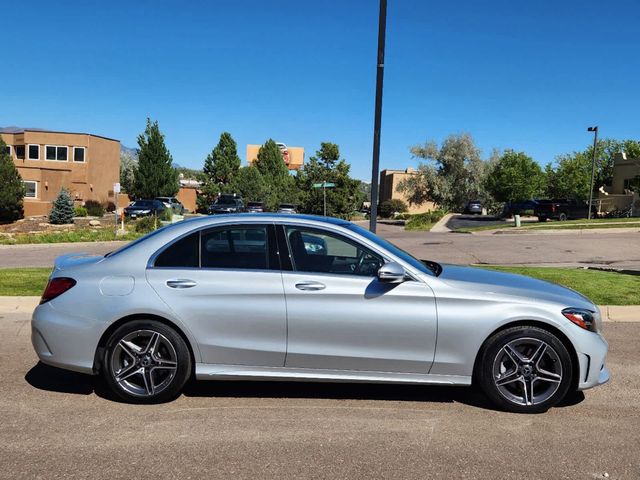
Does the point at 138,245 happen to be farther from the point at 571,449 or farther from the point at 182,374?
the point at 571,449

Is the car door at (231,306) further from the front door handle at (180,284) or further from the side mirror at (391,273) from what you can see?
the side mirror at (391,273)

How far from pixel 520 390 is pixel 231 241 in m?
2.66

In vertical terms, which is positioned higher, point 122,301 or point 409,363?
point 122,301

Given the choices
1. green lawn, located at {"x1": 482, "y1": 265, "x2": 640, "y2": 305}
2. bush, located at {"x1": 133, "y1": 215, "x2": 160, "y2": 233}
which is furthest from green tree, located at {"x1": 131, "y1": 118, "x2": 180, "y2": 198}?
green lawn, located at {"x1": 482, "y1": 265, "x2": 640, "y2": 305}

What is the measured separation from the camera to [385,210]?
202 ft

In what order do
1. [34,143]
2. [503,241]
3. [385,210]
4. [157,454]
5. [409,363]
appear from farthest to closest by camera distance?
1. [385,210]
2. [34,143]
3. [503,241]
4. [409,363]
5. [157,454]

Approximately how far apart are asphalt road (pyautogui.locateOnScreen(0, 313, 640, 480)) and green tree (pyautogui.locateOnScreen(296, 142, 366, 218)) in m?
36.0

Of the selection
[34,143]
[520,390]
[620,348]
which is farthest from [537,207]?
[34,143]

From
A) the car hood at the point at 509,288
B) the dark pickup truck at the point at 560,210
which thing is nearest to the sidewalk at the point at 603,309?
the car hood at the point at 509,288

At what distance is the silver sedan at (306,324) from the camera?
434 cm

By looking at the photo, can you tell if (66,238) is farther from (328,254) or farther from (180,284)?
(328,254)

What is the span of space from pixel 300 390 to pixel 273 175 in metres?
57.1

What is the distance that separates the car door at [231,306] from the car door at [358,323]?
0.39 feet

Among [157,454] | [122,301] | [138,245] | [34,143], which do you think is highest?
[34,143]
